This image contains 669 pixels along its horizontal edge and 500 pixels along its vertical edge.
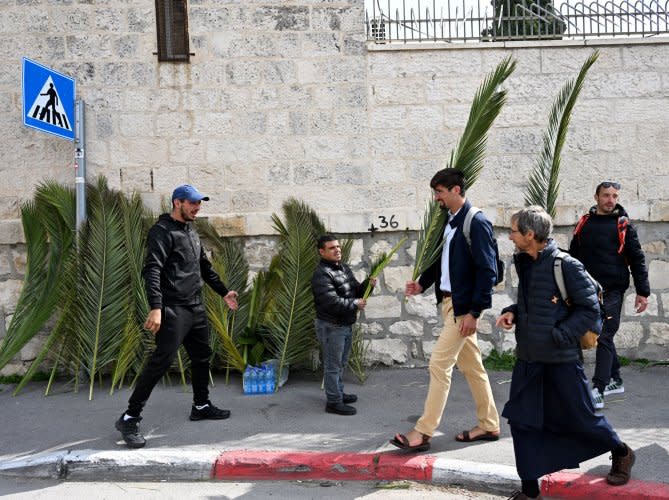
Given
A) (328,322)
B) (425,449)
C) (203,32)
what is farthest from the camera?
(203,32)

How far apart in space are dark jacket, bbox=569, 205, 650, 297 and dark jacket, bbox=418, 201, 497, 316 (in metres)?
1.36

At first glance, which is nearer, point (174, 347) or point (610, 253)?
point (174, 347)

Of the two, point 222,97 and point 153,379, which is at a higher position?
point 222,97

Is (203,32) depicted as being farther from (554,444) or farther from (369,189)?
(554,444)

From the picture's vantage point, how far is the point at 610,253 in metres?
5.48

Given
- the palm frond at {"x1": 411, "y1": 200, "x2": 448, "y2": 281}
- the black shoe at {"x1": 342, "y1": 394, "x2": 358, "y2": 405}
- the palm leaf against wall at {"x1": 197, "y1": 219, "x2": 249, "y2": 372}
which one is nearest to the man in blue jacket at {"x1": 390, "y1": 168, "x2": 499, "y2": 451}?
the palm frond at {"x1": 411, "y1": 200, "x2": 448, "y2": 281}

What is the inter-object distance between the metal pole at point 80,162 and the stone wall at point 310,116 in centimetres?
24

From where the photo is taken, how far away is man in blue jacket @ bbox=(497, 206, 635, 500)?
377 cm

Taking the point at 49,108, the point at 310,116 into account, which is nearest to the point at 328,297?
the point at 310,116

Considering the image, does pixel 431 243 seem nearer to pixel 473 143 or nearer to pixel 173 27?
pixel 473 143

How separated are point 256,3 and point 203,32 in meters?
0.56

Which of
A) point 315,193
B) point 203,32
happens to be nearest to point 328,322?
point 315,193

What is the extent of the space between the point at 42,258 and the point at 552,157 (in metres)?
4.62

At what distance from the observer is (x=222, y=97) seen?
22.0ft
